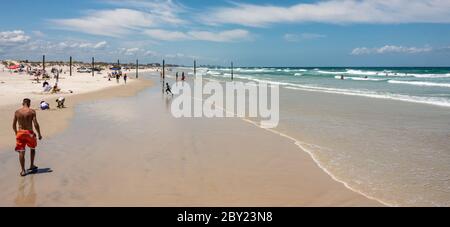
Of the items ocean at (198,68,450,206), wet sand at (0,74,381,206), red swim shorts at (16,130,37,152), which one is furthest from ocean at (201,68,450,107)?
red swim shorts at (16,130,37,152)

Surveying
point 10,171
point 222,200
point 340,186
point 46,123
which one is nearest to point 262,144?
point 340,186

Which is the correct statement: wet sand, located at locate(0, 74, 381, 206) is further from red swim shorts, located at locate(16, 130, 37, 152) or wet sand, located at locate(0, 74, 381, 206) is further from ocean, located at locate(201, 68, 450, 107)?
ocean, located at locate(201, 68, 450, 107)

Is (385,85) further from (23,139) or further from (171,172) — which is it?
(23,139)

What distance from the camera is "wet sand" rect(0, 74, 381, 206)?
6.54 m

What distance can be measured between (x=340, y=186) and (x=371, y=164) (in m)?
1.98

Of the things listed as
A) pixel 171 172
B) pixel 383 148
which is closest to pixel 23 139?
pixel 171 172

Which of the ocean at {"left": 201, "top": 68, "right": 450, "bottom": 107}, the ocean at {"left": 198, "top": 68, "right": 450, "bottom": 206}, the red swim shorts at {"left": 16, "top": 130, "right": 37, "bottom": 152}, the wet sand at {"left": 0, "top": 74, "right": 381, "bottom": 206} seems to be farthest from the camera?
the ocean at {"left": 201, "top": 68, "right": 450, "bottom": 107}

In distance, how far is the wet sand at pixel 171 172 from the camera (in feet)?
21.5

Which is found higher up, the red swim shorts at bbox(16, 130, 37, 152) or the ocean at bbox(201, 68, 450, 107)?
the ocean at bbox(201, 68, 450, 107)

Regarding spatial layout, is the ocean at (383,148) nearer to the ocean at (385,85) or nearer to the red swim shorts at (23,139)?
the red swim shorts at (23,139)

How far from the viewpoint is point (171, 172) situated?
8.12 metres
